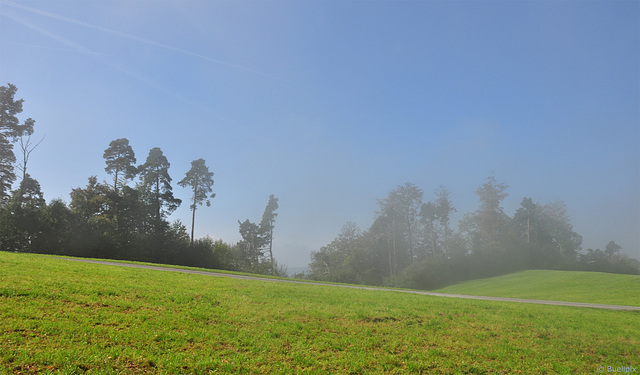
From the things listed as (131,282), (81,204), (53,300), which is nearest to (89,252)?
(81,204)

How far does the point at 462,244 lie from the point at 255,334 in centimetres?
6818

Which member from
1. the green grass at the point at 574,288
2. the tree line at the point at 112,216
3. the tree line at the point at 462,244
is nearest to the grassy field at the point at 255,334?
the green grass at the point at 574,288

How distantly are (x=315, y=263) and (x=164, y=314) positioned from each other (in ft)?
216

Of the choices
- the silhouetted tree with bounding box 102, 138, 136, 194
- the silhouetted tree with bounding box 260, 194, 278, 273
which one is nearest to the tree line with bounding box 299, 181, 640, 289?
the silhouetted tree with bounding box 260, 194, 278, 273

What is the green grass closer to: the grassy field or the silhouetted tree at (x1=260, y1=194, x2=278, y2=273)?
the grassy field

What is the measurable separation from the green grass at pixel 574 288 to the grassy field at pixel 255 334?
13951 mm

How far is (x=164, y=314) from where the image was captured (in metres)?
9.98

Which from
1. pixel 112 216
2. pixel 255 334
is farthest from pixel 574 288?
pixel 112 216

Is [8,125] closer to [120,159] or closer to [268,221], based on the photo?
[120,159]

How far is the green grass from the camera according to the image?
26.3 meters

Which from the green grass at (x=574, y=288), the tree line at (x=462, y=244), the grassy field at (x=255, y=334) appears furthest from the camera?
the tree line at (x=462, y=244)

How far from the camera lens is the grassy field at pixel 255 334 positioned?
7215mm

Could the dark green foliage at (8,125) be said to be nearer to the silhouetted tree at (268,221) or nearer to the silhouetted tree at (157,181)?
the silhouetted tree at (157,181)

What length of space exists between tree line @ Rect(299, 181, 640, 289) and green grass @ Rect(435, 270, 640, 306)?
16.9 m
